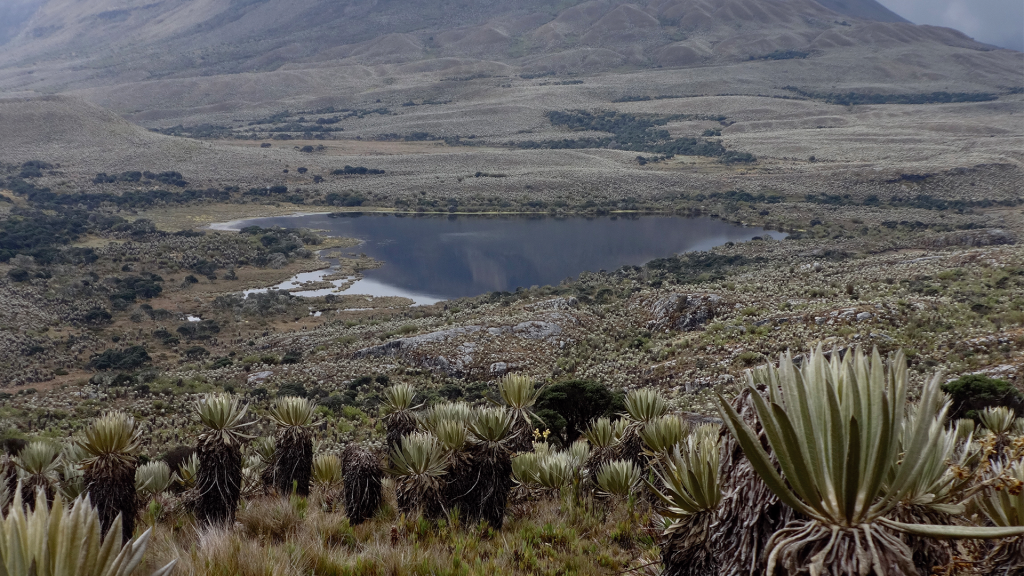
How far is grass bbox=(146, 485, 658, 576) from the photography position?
3197 mm

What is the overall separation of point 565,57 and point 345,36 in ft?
203

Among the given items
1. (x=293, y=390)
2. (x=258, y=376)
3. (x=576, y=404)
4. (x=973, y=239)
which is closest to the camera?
(x=576, y=404)

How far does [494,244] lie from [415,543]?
3886 centimetres

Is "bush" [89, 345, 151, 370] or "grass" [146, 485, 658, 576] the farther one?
"bush" [89, 345, 151, 370]

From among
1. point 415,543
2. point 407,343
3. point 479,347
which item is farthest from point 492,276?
point 415,543

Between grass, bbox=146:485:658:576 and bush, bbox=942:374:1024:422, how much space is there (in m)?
5.49

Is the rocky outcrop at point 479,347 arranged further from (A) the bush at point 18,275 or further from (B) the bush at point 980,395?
(A) the bush at point 18,275

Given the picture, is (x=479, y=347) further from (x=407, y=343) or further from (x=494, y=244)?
(x=494, y=244)

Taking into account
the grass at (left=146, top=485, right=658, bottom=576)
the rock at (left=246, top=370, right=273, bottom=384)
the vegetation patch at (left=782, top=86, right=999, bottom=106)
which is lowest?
the rock at (left=246, top=370, right=273, bottom=384)

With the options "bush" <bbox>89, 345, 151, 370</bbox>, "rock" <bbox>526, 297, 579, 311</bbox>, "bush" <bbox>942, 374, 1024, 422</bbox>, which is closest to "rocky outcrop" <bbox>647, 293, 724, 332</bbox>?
"rock" <bbox>526, 297, 579, 311</bbox>

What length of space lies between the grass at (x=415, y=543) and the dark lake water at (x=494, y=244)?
86.2 feet

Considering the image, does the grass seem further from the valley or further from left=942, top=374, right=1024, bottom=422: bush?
left=942, top=374, right=1024, bottom=422: bush

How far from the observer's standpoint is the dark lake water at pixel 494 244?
3475 centimetres

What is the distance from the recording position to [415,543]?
13.5ft
